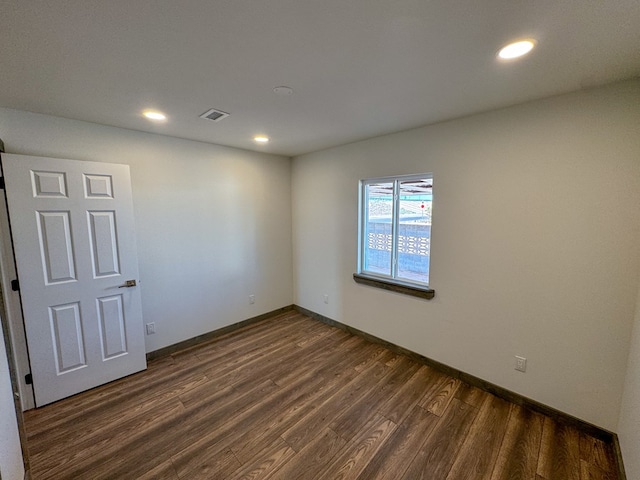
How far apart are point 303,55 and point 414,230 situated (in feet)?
6.57

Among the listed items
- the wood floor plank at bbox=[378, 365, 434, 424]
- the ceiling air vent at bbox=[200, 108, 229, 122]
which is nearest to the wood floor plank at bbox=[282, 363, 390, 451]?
the wood floor plank at bbox=[378, 365, 434, 424]

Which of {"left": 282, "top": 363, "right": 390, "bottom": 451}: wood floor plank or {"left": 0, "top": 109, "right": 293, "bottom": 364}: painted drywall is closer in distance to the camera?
{"left": 282, "top": 363, "right": 390, "bottom": 451}: wood floor plank

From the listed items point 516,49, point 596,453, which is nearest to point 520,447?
point 596,453

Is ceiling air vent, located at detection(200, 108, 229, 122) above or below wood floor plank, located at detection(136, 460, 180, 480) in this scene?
above

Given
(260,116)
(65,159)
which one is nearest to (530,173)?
(260,116)

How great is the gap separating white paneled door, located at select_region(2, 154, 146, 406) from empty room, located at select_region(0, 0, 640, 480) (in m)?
0.02

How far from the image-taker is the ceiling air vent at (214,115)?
2123 millimetres

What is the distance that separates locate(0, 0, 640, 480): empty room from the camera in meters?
1.28

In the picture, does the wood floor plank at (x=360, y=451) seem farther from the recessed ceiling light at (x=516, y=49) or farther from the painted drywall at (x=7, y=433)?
the recessed ceiling light at (x=516, y=49)

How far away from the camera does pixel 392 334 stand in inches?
118

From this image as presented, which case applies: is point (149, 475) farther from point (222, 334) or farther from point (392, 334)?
point (392, 334)

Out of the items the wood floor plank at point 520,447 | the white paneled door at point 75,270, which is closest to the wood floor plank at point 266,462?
the wood floor plank at point 520,447

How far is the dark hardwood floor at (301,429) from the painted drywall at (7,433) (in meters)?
0.32

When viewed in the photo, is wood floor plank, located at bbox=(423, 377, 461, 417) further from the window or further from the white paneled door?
the white paneled door
